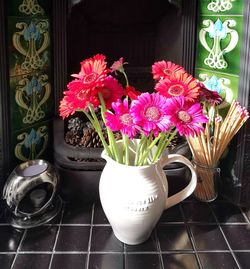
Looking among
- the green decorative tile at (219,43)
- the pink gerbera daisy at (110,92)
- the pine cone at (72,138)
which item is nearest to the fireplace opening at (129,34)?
the green decorative tile at (219,43)

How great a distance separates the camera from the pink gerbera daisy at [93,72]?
87 centimetres

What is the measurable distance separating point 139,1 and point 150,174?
735 millimetres

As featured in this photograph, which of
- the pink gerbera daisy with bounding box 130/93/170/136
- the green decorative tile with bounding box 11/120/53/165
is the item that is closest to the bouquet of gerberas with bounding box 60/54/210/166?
the pink gerbera daisy with bounding box 130/93/170/136

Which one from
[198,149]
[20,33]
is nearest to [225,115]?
[198,149]

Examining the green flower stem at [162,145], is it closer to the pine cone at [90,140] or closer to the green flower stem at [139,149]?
the green flower stem at [139,149]

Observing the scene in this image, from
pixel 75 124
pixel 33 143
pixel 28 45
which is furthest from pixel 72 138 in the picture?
pixel 28 45

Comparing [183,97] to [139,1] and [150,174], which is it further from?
[139,1]

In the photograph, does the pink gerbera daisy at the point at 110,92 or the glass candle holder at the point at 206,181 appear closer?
the pink gerbera daisy at the point at 110,92

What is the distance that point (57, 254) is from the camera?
0.99m

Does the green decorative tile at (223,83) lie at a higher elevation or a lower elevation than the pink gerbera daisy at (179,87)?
lower

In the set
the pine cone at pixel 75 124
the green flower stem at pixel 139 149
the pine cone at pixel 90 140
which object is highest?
the green flower stem at pixel 139 149

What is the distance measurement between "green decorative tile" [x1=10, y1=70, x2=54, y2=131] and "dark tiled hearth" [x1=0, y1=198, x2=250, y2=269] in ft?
1.08

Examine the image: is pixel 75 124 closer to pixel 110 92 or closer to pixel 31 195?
pixel 31 195

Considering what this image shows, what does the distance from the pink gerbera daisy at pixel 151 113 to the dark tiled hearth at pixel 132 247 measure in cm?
34
